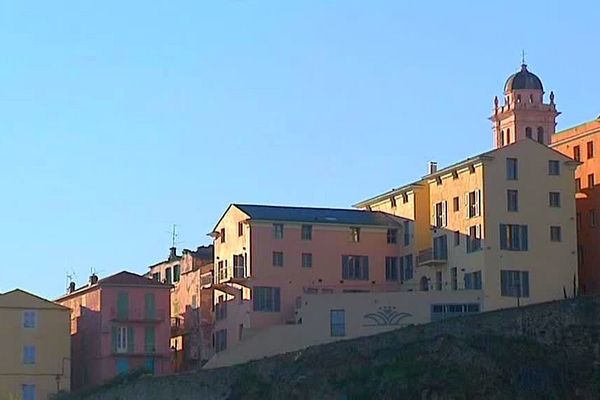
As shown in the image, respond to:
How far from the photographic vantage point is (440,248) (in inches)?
3898

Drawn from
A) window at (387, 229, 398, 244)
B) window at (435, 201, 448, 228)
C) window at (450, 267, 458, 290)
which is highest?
window at (435, 201, 448, 228)

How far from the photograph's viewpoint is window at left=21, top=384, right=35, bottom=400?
98.7m

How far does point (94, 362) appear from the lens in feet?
337

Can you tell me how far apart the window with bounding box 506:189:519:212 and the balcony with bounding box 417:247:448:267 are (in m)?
5.56

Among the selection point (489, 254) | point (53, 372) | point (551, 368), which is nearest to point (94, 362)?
point (53, 372)

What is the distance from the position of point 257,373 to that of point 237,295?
52.8 ft

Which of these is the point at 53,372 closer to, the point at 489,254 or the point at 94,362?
the point at 94,362

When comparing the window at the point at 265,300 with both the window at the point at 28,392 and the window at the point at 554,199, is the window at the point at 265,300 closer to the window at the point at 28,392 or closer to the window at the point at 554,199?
the window at the point at 28,392

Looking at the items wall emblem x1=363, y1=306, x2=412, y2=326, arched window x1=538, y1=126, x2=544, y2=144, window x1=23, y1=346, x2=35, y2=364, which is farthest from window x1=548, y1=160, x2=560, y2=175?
arched window x1=538, y1=126, x2=544, y2=144

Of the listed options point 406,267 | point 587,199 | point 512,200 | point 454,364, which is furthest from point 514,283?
point 454,364

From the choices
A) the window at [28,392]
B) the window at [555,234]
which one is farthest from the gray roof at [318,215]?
the window at [28,392]

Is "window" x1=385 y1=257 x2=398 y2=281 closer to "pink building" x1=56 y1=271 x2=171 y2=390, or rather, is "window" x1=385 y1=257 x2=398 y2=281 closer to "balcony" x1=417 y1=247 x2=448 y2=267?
"balcony" x1=417 y1=247 x2=448 y2=267

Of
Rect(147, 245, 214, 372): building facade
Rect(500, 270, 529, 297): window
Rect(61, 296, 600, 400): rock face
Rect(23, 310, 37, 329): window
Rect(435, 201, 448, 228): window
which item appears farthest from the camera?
Rect(147, 245, 214, 372): building facade

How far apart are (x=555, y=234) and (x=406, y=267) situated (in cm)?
1168
